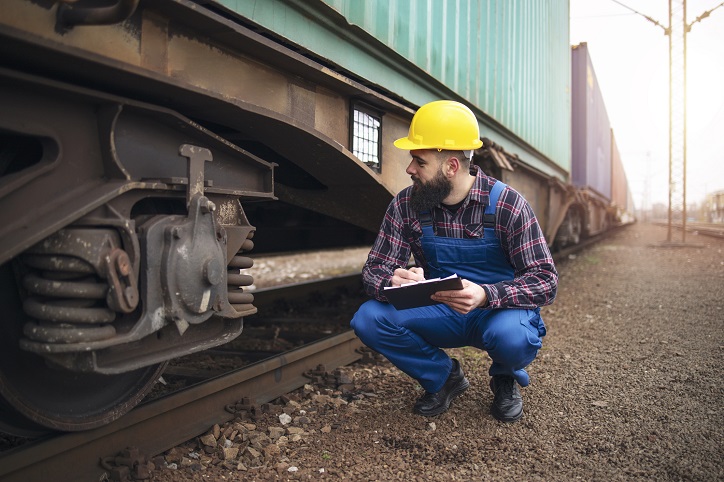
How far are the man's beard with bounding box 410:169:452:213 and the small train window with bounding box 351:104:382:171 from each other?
2.01 feet

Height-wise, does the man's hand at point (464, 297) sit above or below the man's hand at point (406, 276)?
below

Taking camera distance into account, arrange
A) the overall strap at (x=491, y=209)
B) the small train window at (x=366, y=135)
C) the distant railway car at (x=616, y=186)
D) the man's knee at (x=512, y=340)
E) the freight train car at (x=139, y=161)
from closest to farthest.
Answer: the freight train car at (x=139, y=161) < the man's knee at (x=512, y=340) < the overall strap at (x=491, y=209) < the small train window at (x=366, y=135) < the distant railway car at (x=616, y=186)

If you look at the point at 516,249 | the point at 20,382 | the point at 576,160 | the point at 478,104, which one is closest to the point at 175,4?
the point at 20,382

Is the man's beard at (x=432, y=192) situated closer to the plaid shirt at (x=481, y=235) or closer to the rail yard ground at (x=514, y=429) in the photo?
the plaid shirt at (x=481, y=235)

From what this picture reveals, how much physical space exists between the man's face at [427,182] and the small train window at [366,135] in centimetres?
53

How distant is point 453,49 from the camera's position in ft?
14.9

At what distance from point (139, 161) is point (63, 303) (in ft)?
1.88

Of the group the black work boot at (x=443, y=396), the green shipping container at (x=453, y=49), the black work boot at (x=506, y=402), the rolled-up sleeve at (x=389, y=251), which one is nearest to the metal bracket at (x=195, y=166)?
the green shipping container at (x=453, y=49)

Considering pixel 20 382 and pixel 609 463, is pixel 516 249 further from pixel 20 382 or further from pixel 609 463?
pixel 20 382

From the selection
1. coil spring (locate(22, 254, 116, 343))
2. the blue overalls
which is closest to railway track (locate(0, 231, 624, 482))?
coil spring (locate(22, 254, 116, 343))

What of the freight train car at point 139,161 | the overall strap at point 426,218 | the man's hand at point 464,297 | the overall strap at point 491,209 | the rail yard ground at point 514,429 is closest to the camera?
the freight train car at point 139,161

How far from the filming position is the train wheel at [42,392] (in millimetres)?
1976

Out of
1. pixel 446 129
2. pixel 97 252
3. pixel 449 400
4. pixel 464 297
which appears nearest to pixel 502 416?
pixel 449 400

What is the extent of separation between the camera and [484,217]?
2.82 metres
